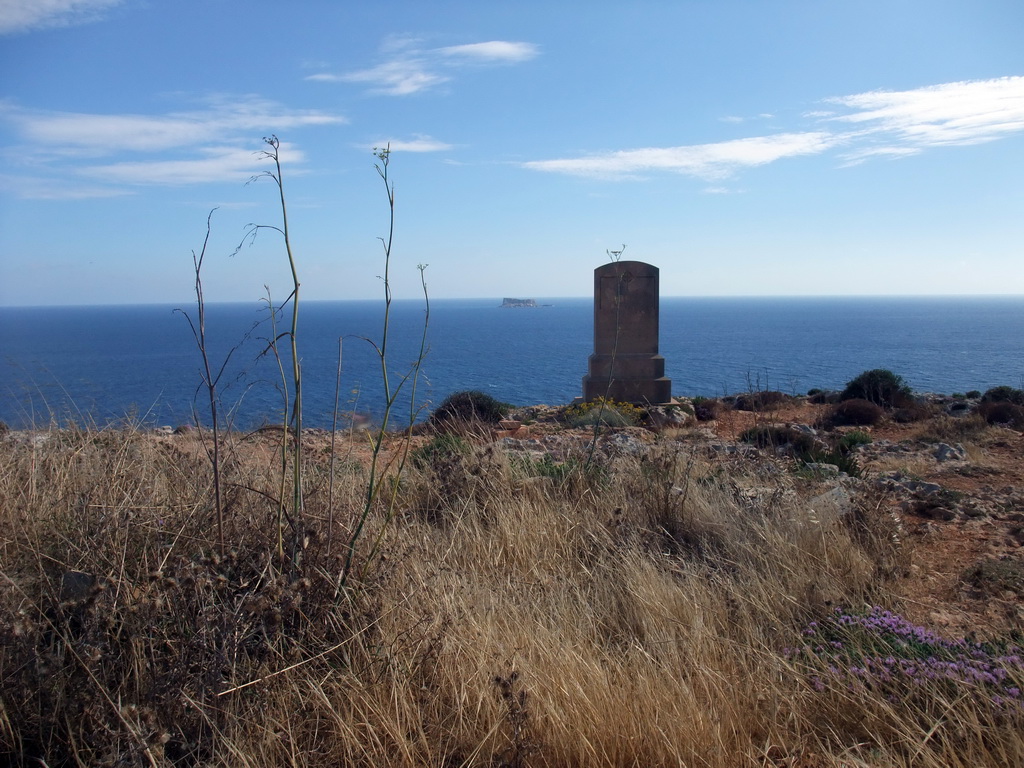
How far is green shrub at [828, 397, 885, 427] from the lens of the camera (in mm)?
12750

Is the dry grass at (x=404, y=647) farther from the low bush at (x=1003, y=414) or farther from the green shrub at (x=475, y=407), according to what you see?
the low bush at (x=1003, y=414)

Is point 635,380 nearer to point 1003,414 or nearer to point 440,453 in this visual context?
point 1003,414

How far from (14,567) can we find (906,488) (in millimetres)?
6261

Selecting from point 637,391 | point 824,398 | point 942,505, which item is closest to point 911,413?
point 824,398

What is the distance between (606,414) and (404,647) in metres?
9.47

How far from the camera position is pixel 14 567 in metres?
2.85

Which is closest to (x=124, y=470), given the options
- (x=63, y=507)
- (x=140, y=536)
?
(x=63, y=507)

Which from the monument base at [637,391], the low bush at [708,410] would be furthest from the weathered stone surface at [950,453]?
the monument base at [637,391]

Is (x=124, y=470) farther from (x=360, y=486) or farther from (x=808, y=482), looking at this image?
(x=808, y=482)

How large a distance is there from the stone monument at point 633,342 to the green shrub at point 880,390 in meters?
4.36

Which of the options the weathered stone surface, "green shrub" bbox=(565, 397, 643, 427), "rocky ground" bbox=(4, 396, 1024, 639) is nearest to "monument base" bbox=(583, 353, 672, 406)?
"green shrub" bbox=(565, 397, 643, 427)

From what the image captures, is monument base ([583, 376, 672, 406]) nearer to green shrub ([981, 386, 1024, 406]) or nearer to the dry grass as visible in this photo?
green shrub ([981, 386, 1024, 406])

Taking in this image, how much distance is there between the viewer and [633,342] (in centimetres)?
1431

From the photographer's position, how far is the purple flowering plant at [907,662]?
7.72 ft
